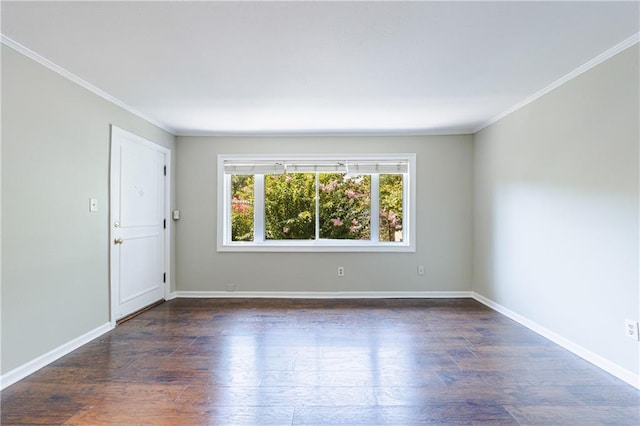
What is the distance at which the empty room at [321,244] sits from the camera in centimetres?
201

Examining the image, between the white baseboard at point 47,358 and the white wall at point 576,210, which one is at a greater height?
the white wall at point 576,210

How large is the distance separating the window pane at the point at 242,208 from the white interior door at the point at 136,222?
2.87 feet

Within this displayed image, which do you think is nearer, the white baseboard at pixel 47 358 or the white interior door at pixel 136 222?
the white baseboard at pixel 47 358

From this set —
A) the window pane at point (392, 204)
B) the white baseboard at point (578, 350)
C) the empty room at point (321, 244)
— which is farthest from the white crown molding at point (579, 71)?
the white baseboard at point (578, 350)

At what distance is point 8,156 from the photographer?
88.7 inches

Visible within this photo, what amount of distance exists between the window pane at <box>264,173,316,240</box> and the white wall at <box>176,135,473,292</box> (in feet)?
1.02

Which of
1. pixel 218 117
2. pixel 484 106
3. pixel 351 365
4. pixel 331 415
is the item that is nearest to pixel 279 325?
pixel 351 365

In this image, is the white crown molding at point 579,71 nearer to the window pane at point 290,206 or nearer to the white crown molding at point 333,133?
the white crown molding at point 333,133

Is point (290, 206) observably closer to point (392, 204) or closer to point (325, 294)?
point (325, 294)

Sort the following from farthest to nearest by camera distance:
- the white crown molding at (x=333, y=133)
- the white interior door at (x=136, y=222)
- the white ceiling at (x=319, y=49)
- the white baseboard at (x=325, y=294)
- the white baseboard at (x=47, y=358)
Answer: the white baseboard at (x=325, y=294), the white crown molding at (x=333, y=133), the white interior door at (x=136, y=222), the white baseboard at (x=47, y=358), the white ceiling at (x=319, y=49)

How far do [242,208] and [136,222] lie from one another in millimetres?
1367

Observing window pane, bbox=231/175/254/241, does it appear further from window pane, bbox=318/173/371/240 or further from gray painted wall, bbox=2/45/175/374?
gray painted wall, bbox=2/45/175/374

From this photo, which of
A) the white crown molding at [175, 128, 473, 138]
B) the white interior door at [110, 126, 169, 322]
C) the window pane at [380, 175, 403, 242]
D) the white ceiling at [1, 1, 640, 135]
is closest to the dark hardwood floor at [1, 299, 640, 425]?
the white interior door at [110, 126, 169, 322]

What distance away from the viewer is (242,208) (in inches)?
187
